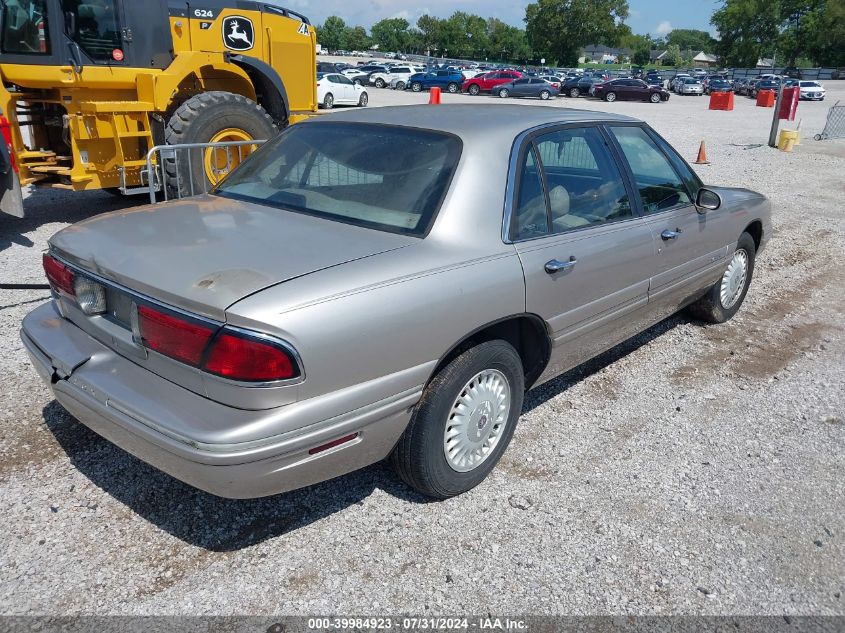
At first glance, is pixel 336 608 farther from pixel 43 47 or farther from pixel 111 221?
pixel 43 47

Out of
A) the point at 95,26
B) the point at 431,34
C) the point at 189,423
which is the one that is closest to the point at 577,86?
the point at 95,26

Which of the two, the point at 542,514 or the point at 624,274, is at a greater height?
the point at 624,274

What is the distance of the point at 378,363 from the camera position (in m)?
2.58

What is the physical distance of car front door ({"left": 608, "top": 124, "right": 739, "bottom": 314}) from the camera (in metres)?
4.09

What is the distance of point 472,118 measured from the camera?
137 inches

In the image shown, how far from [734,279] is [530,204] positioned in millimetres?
2919

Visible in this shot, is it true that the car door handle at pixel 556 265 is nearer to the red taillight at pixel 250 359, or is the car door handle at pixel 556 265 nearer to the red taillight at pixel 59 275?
the red taillight at pixel 250 359

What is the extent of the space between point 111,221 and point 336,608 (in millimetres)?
1948

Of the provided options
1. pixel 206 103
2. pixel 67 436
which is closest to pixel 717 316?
pixel 67 436

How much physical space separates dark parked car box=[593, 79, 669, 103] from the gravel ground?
4050 centimetres

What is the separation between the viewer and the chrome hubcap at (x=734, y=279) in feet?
17.6

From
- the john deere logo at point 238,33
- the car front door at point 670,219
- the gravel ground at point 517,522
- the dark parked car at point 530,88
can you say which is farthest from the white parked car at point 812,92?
the gravel ground at point 517,522

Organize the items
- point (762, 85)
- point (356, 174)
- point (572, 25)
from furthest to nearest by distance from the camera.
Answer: point (572, 25), point (762, 85), point (356, 174)

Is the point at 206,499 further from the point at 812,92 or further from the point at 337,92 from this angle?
the point at 812,92
